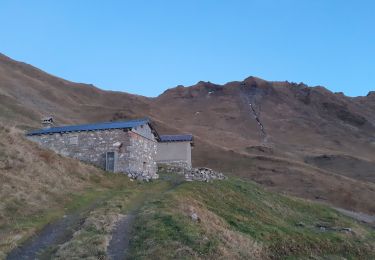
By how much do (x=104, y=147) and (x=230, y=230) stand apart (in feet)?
61.3

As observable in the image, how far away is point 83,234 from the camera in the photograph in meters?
17.1

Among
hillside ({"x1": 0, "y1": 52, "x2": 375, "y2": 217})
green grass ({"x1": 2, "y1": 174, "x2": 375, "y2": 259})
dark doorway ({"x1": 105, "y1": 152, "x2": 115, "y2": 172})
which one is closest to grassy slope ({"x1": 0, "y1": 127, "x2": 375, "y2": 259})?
green grass ({"x1": 2, "y1": 174, "x2": 375, "y2": 259})

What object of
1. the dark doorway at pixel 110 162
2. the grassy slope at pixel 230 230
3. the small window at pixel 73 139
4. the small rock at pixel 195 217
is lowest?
the grassy slope at pixel 230 230

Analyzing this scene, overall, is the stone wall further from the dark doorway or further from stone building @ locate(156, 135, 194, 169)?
stone building @ locate(156, 135, 194, 169)

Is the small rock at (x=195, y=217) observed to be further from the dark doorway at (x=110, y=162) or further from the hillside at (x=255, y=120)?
the hillside at (x=255, y=120)

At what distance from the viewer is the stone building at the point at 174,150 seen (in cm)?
4725

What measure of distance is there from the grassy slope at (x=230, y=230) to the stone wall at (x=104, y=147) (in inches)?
305

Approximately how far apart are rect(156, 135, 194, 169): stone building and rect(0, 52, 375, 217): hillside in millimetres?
15082

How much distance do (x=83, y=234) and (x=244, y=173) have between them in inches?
2026

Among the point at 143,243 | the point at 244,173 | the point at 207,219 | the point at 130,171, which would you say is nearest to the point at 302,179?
the point at 244,173

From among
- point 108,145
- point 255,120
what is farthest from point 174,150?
point 255,120

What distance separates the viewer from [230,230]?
66.1ft

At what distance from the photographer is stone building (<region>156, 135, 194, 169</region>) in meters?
47.2

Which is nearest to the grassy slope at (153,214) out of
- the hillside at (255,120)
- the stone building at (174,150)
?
the stone building at (174,150)
